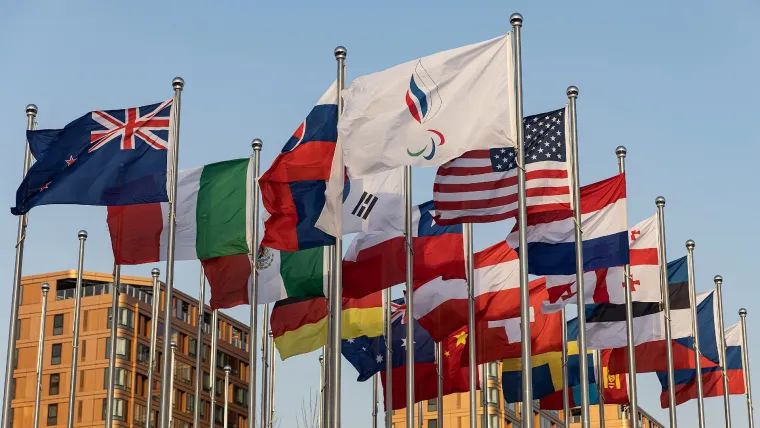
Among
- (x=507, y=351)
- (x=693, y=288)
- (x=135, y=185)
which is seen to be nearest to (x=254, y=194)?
(x=135, y=185)

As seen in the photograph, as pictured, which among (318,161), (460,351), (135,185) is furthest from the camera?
(460,351)

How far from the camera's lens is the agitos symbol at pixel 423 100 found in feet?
84.2

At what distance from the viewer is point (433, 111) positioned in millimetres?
25859

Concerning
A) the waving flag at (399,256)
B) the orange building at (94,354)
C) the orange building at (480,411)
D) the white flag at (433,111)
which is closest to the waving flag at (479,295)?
the waving flag at (399,256)

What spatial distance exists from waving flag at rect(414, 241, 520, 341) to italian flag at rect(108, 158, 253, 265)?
5.58 metres

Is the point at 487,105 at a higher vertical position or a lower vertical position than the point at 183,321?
lower

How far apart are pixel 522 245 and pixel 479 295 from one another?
11.4 meters

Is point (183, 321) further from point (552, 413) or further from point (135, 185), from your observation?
point (135, 185)

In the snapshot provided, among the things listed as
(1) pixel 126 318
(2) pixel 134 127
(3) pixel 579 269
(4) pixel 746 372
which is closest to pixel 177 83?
(2) pixel 134 127

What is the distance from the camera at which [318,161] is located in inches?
1120

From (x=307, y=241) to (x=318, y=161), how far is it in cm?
194

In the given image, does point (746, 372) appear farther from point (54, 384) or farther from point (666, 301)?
point (54, 384)

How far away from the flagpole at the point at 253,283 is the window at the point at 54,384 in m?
91.1

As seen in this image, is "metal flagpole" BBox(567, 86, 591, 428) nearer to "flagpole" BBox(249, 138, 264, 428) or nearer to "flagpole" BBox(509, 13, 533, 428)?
"flagpole" BBox(509, 13, 533, 428)
